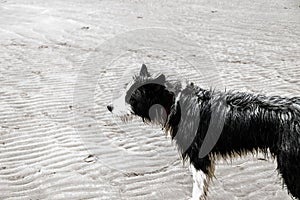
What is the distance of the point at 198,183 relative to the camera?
4.39 m

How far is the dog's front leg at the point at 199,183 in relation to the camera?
436 centimetres

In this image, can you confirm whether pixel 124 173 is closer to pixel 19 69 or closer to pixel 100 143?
pixel 100 143

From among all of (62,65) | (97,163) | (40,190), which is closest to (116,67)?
(62,65)

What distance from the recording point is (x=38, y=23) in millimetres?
14648

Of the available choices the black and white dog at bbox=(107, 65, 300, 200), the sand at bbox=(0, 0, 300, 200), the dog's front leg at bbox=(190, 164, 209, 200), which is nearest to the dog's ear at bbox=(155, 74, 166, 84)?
the black and white dog at bbox=(107, 65, 300, 200)

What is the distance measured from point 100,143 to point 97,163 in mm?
606

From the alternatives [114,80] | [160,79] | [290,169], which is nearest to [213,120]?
[160,79]

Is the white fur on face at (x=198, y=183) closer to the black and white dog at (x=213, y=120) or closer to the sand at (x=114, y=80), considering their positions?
the black and white dog at (x=213, y=120)

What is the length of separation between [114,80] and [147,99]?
4.56 m

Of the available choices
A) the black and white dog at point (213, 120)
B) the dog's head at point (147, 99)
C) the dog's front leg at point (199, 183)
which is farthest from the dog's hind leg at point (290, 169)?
the dog's head at point (147, 99)

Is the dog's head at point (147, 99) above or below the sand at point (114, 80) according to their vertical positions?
above

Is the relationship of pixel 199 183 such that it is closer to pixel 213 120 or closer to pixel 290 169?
pixel 213 120

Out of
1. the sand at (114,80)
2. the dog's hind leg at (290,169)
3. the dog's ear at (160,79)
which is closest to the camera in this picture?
the dog's hind leg at (290,169)

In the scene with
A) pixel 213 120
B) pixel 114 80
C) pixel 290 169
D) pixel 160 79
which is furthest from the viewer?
pixel 114 80
